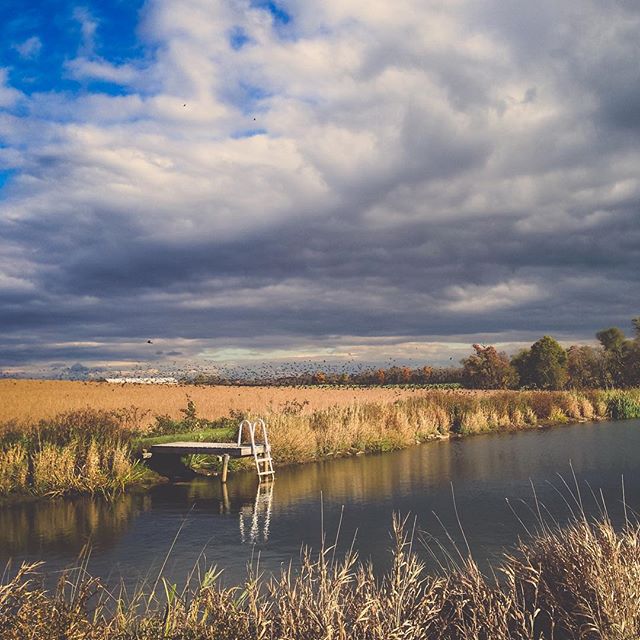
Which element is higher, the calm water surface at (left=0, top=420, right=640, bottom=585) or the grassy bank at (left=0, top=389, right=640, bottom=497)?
the grassy bank at (left=0, top=389, right=640, bottom=497)

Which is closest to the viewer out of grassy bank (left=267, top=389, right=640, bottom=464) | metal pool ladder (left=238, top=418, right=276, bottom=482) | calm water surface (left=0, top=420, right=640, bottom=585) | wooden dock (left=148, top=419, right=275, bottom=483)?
calm water surface (left=0, top=420, right=640, bottom=585)

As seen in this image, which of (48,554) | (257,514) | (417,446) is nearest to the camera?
(48,554)

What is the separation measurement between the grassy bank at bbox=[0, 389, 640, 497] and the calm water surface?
40.3 inches

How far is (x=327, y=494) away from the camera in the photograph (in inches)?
754

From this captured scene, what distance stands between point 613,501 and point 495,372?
5248cm

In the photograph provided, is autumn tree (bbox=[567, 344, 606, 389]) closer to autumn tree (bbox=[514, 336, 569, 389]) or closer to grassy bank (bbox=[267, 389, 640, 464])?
autumn tree (bbox=[514, 336, 569, 389])

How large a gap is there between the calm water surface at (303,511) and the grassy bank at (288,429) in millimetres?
1023

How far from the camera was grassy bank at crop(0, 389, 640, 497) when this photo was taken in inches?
750

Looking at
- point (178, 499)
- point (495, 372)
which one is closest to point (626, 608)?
point (178, 499)

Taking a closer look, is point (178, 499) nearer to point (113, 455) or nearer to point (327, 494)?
point (113, 455)

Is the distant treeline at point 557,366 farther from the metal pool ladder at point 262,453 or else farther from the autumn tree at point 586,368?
the metal pool ladder at point 262,453

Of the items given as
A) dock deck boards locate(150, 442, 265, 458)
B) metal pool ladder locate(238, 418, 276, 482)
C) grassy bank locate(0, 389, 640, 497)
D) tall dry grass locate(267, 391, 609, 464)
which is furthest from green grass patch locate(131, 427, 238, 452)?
metal pool ladder locate(238, 418, 276, 482)

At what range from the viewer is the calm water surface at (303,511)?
13.1 metres

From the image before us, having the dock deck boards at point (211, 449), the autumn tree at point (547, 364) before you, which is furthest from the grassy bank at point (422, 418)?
the autumn tree at point (547, 364)
